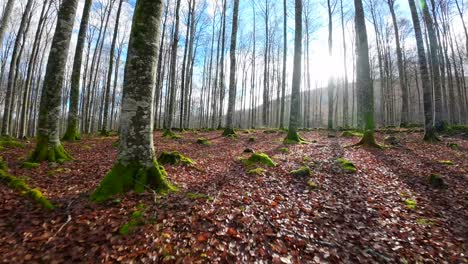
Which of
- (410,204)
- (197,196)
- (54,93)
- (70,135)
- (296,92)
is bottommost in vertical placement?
(410,204)

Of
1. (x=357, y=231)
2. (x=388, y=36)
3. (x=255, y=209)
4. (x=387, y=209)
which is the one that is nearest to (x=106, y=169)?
(x=255, y=209)

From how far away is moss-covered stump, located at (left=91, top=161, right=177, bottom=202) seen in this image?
4055 mm

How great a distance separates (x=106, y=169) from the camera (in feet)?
19.9

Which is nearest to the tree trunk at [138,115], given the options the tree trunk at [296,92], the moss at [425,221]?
the moss at [425,221]

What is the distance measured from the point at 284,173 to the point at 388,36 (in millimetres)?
29762

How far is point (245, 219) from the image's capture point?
371 centimetres

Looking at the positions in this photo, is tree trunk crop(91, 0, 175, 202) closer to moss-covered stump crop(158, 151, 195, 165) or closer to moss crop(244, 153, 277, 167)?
moss-covered stump crop(158, 151, 195, 165)

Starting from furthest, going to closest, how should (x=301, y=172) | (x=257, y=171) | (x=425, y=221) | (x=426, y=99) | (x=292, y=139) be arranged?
(x=292, y=139)
(x=426, y=99)
(x=257, y=171)
(x=301, y=172)
(x=425, y=221)

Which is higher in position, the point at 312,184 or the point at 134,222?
the point at 312,184

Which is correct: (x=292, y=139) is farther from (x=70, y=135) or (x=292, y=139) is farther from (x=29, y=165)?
(x=70, y=135)

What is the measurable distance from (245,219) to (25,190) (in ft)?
13.9

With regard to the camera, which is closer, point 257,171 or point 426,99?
point 257,171

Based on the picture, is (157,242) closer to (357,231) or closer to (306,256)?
(306,256)

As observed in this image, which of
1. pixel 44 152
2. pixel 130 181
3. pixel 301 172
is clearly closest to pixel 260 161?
pixel 301 172
